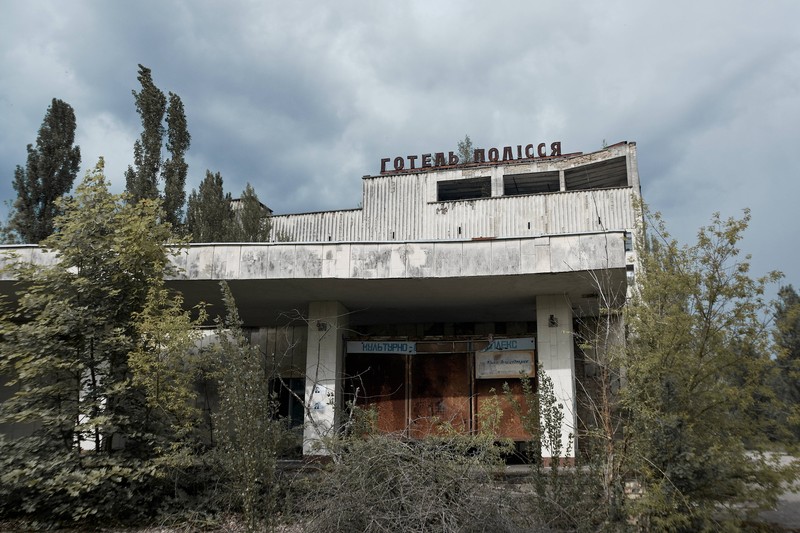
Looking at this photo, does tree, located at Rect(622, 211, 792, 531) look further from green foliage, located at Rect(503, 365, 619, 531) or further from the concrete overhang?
the concrete overhang

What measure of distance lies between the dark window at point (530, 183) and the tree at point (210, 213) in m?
13.9

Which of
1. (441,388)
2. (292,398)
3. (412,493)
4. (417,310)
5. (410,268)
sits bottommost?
(412,493)

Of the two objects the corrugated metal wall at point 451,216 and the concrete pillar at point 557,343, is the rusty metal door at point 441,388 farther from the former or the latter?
the corrugated metal wall at point 451,216

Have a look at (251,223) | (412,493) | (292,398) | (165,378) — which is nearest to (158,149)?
(251,223)

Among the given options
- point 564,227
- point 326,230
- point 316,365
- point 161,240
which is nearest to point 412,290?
point 316,365

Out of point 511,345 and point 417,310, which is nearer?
point 511,345

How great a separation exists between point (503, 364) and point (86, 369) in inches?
340

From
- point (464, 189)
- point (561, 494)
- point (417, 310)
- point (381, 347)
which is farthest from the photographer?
point (464, 189)

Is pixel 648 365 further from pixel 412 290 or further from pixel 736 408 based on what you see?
pixel 412 290

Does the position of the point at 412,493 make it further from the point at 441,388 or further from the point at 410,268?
the point at 441,388

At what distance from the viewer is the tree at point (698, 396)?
22.5 feet

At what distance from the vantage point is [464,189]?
107ft

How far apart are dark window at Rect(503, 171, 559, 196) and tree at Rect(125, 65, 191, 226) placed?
15.7 meters

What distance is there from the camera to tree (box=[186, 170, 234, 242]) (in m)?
25.6
